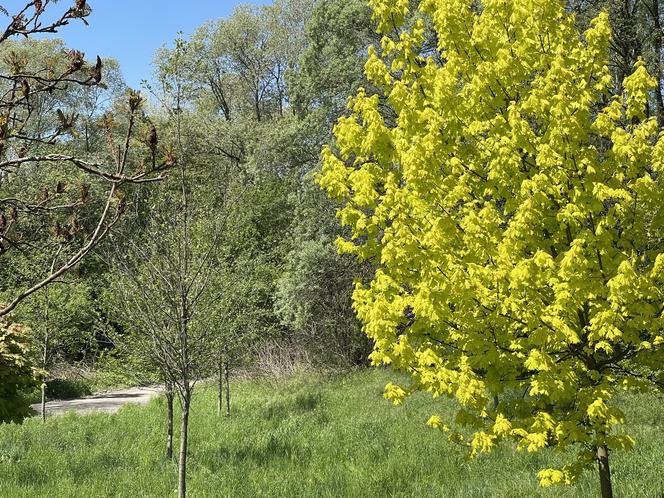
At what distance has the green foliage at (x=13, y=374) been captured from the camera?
6762 mm

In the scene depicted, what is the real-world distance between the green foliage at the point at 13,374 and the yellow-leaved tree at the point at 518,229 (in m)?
4.29

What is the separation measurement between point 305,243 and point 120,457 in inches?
453

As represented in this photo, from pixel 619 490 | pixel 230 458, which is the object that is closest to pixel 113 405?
pixel 230 458

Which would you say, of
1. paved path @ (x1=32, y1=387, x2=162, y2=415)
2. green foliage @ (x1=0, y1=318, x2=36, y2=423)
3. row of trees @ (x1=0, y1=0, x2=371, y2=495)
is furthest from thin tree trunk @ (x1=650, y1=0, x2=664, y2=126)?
paved path @ (x1=32, y1=387, x2=162, y2=415)

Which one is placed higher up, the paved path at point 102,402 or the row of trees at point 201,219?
the row of trees at point 201,219

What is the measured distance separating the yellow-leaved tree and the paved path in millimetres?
17246

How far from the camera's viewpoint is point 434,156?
5.86 meters

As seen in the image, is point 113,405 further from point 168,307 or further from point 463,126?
point 463,126

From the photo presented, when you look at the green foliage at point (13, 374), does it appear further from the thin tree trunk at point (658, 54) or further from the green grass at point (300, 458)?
the thin tree trunk at point (658, 54)

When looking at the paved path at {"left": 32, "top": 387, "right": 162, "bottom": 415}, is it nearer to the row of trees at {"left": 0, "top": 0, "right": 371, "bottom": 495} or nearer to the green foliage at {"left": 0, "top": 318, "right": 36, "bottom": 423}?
the row of trees at {"left": 0, "top": 0, "right": 371, "bottom": 495}

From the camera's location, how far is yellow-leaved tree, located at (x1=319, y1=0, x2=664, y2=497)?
4977 millimetres

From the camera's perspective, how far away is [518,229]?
5148mm

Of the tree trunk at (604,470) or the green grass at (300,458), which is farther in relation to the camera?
the green grass at (300,458)

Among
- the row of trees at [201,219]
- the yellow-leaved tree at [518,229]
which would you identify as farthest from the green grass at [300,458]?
the yellow-leaved tree at [518,229]
